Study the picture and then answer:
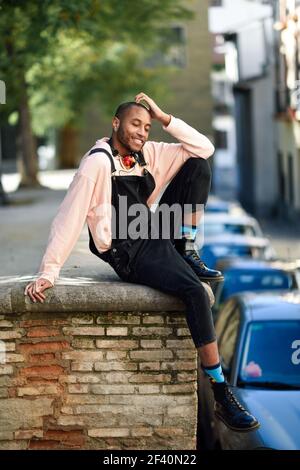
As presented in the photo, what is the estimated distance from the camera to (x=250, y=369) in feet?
29.3

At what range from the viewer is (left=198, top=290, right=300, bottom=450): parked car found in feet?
25.4

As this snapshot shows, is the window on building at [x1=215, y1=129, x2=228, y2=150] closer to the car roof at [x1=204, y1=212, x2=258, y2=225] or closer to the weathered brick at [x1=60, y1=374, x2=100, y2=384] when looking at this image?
the car roof at [x1=204, y1=212, x2=258, y2=225]

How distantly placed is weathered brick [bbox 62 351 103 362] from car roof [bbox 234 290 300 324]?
2193 mm

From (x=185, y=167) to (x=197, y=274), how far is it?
2.33 feet

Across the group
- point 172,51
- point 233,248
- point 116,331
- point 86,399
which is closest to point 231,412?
point 116,331

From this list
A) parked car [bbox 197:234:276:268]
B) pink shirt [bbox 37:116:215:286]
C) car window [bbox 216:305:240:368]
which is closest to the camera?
pink shirt [bbox 37:116:215:286]

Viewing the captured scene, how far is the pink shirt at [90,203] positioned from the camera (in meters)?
7.37

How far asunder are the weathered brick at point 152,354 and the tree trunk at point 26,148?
→ 19.0m

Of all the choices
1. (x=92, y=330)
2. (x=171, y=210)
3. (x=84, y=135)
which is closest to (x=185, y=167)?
(x=171, y=210)

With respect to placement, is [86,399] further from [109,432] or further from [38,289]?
[38,289]

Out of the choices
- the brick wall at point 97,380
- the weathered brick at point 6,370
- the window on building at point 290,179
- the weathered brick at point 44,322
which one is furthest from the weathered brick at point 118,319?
the window on building at point 290,179

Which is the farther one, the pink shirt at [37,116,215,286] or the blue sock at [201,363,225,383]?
the pink shirt at [37,116,215,286]

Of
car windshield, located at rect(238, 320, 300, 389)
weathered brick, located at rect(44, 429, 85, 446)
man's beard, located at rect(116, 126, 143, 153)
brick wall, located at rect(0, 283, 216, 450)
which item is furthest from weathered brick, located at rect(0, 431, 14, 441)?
man's beard, located at rect(116, 126, 143, 153)
